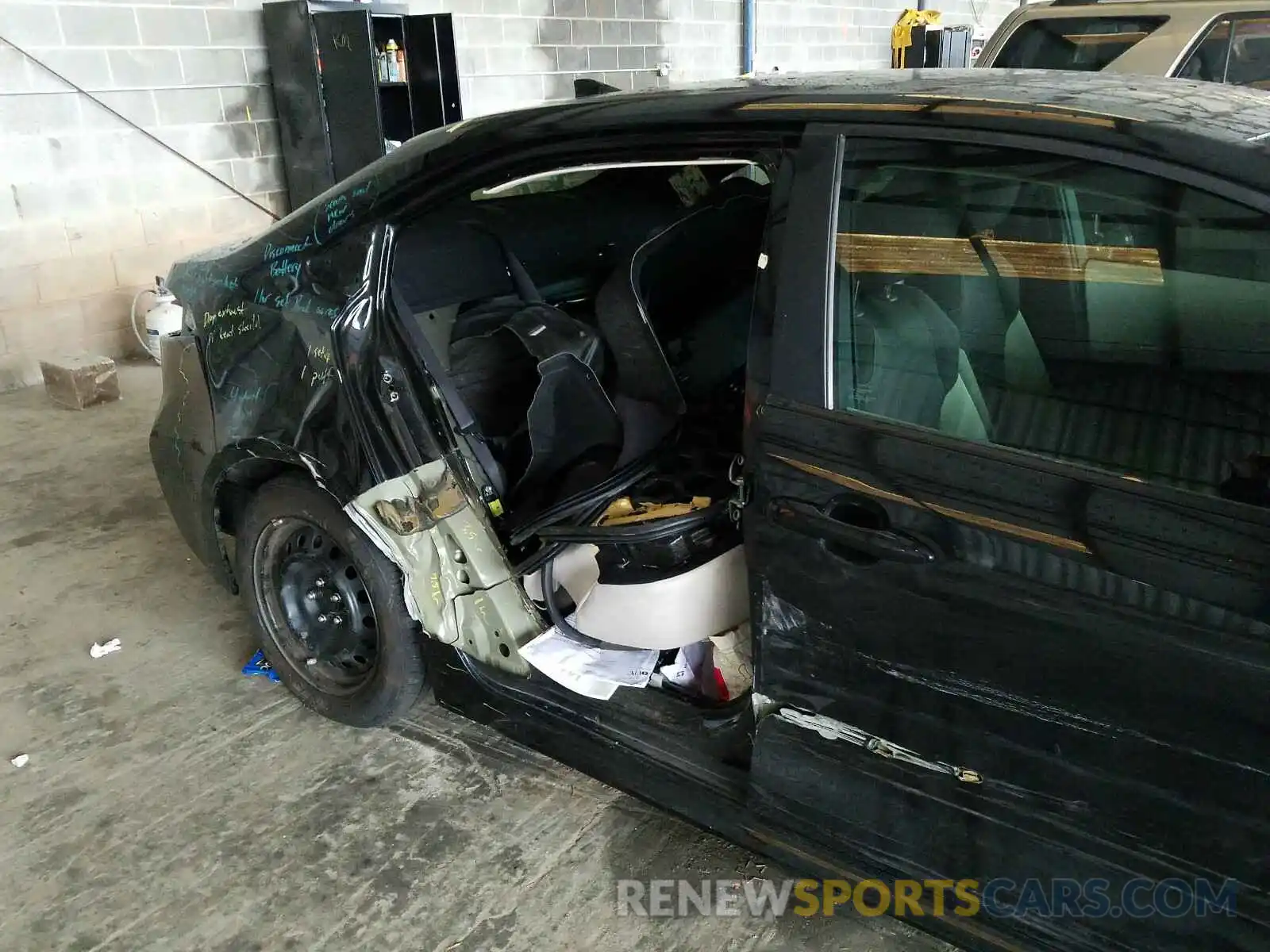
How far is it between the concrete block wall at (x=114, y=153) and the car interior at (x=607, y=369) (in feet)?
13.8

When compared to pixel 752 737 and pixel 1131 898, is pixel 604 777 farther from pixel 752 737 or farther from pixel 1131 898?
pixel 1131 898

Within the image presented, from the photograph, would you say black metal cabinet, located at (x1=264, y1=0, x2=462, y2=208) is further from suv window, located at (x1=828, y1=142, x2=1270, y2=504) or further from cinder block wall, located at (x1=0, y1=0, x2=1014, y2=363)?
suv window, located at (x1=828, y1=142, x2=1270, y2=504)

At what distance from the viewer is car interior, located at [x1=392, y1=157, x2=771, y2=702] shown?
1.96m

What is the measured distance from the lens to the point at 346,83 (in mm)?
6383

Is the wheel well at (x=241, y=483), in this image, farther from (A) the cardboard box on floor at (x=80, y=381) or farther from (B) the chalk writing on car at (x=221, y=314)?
(A) the cardboard box on floor at (x=80, y=381)

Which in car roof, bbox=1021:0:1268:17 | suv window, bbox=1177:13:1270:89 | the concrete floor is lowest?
the concrete floor

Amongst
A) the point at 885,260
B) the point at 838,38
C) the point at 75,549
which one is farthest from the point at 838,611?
the point at 838,38

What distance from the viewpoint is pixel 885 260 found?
1534mm

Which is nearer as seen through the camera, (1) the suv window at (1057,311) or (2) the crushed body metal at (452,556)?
(1) the suv window at (1057,311)

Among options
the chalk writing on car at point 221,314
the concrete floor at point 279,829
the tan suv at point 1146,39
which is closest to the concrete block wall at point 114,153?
the concrete floor at point 279,829

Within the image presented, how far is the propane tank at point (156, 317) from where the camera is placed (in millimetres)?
6082

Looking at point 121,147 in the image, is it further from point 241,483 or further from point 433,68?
point 241,483

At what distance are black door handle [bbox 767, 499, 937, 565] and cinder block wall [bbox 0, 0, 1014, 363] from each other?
12.6 ft

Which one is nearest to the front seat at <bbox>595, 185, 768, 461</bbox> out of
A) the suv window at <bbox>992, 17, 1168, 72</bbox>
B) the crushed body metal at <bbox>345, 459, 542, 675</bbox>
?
the crushed body metal at <bbox>345, 459, 542, 675</bbox>
